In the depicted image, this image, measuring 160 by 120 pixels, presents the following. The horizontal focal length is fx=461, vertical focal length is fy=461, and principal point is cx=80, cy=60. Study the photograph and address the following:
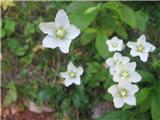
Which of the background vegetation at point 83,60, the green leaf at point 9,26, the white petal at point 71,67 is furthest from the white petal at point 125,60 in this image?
the green leaf at point 9,26

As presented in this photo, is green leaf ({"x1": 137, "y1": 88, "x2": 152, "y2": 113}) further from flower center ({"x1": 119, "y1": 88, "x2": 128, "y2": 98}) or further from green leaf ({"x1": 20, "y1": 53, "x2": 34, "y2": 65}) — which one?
green leaf ({"x1": 20, "y1": 53, "x2": 34, "y2": 65})

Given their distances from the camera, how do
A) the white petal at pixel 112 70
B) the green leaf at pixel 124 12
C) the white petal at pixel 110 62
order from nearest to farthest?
the white petal at pixel 112 70 → the white petal at pixel 110 62 → the green leaf at pixel 124 12

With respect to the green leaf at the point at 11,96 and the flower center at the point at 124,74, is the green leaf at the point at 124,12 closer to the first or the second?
the flower center at the point at 124,74

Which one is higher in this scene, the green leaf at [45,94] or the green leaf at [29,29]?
the green leaf at [29,29]

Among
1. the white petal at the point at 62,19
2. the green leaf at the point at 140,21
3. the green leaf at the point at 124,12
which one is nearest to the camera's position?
the white petal at the point at 62,19

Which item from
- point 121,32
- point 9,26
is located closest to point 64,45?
point 121,32

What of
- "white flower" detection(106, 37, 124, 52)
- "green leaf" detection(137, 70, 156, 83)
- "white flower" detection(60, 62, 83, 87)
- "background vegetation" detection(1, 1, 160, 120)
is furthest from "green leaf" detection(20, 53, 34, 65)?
"green leaf" detection(137, 70, 156, 83)
